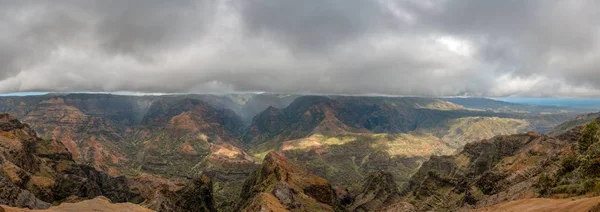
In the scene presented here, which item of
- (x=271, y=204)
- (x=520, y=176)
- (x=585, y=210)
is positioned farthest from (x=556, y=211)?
(x=271, y=204)

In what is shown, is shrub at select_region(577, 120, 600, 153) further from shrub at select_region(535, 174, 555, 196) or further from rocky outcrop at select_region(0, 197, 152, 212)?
rocky outcrop at select_region(0, 197, 152, 212)

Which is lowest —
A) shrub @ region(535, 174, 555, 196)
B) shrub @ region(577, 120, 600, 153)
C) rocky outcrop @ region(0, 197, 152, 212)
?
rocky outcrop @ region(0, 197, 152, 212)

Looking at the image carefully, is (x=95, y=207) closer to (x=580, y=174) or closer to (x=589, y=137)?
(x=580, y=174)

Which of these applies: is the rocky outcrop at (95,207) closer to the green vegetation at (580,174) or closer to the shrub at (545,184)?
the green vegetation at (580,174)

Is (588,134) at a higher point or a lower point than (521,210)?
higher

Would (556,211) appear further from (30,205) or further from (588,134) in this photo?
(30,205)

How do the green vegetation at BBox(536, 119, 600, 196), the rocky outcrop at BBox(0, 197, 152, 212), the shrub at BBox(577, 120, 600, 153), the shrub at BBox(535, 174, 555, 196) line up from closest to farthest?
the green vegetation at BBox(536, 119, 600, 196)
the rocky outcrop at BBox(0, 197, 152, 212)
the shrub at BBox(535, 174, 555, 196)
the shrub at BBox(577, 120, 600, 153)

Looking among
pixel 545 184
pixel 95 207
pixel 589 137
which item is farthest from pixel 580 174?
pixel 95 207

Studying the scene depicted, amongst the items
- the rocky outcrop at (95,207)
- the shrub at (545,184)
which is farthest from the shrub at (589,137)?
the rocky outcrop at (95,207)

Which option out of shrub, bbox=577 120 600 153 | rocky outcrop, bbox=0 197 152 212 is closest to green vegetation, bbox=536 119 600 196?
shrub, bbox=577 120 600 153

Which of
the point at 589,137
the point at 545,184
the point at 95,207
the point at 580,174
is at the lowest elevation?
the point at 95,207

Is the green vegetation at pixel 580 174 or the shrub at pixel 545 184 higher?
the green vegetation at pixel 580 174
